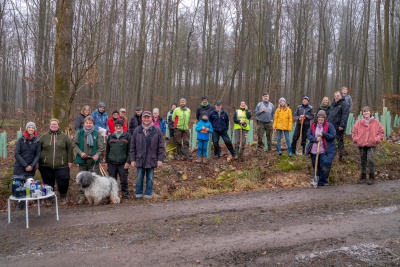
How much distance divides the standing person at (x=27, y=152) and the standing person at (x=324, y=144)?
6752 mm

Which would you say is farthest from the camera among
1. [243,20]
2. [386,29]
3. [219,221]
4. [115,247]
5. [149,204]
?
[243,20]

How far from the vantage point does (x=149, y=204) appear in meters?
6.98

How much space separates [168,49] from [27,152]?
90.0ft

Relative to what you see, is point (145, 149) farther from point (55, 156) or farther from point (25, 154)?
point (25, 154)

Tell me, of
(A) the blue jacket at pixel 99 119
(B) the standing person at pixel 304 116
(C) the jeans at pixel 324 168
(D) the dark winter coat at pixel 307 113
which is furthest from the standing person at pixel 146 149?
(D) the dark winter coat at pixel 307 113

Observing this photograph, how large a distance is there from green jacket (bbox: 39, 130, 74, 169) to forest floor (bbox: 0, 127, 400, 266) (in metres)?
1.01

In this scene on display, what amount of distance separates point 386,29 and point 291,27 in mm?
17037

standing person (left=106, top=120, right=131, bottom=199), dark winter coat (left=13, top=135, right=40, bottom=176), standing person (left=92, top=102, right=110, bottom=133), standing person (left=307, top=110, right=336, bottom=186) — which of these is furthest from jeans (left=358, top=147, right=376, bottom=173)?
dark winter coat (left=13, top=135, right=40, bottom=176)

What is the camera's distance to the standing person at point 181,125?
10.4 meters

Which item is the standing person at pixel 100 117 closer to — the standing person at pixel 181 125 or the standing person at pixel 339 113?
the standing person at pixel 181 125

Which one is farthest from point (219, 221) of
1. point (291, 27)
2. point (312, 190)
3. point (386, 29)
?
point (291, 27)

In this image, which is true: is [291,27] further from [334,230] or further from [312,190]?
[334,230]

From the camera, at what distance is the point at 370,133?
819 cm

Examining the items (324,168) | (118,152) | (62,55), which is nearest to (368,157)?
(324,168)
